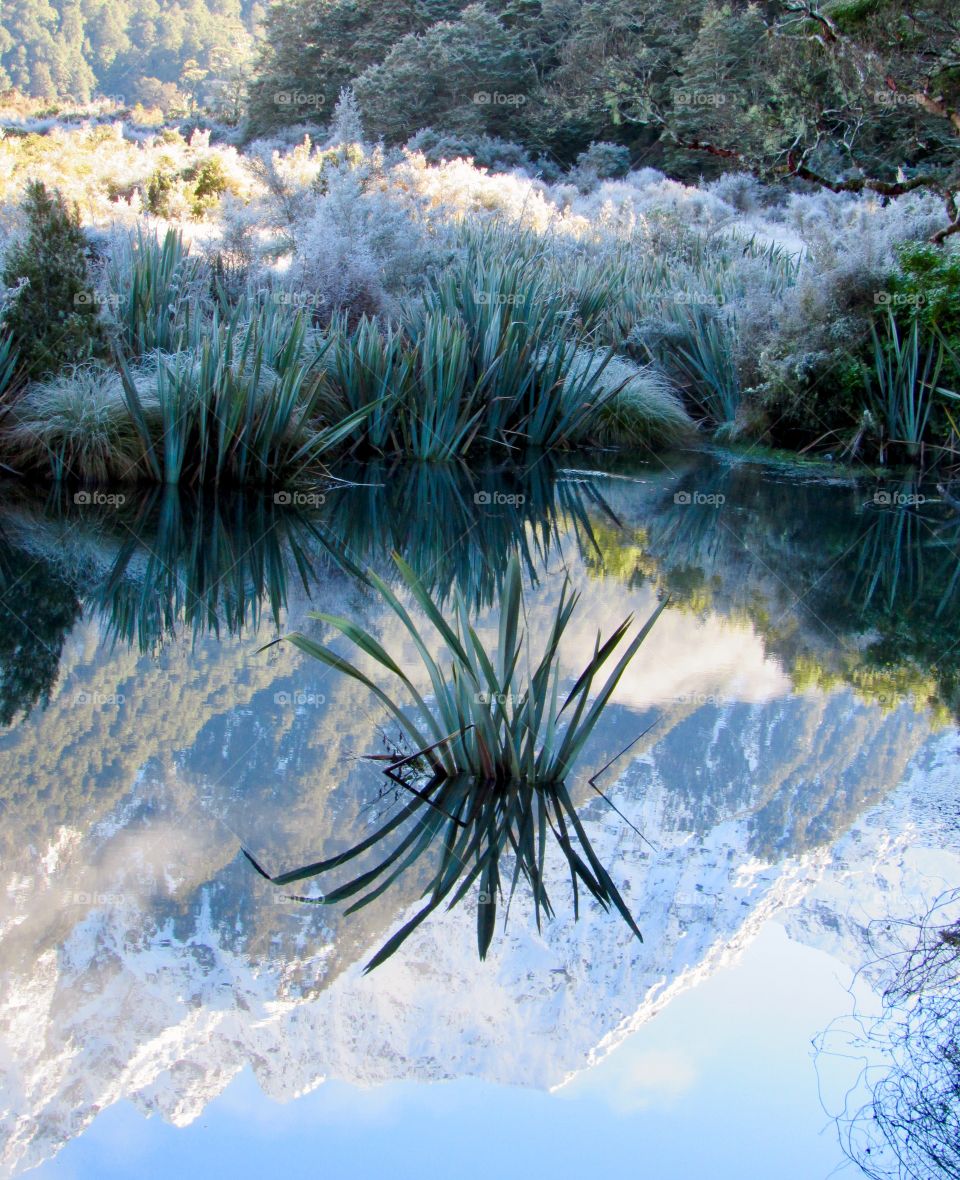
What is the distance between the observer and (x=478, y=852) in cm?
246

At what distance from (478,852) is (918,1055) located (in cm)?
92

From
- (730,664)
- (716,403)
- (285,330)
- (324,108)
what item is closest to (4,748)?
(730,664)

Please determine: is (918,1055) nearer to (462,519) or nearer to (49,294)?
(462,519)

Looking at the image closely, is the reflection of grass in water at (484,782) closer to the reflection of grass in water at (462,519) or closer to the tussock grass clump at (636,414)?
the reflection of grass in water at (462,519)

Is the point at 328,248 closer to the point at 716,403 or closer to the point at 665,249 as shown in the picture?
the point at 716,403

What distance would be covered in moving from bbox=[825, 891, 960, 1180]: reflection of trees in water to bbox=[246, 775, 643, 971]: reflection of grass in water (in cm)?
48

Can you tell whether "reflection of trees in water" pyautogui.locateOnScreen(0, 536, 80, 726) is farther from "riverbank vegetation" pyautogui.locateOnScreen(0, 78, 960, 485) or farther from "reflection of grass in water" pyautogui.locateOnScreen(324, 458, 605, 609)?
"riverbank vegetation" pyautogui.locateOnScreen(0, 78, 960, 485)

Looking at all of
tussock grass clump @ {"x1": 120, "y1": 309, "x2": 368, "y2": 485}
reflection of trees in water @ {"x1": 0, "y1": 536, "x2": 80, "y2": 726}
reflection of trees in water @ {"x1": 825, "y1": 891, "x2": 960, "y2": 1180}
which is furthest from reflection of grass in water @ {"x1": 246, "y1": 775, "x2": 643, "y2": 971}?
tussock grass clump @ {"x1": 120, "y1": 309, "x2": 368, "y2": 485}

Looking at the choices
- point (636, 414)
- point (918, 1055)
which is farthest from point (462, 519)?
point (918, 1055)

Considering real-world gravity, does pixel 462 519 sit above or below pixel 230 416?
below

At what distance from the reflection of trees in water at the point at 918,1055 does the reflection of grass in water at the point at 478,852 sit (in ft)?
1.58

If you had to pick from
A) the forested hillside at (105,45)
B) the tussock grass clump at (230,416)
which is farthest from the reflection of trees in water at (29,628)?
the forested hillside at (105,45)

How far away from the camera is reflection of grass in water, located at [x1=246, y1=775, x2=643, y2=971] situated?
7.47ft

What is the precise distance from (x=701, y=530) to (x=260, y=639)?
336 cm
